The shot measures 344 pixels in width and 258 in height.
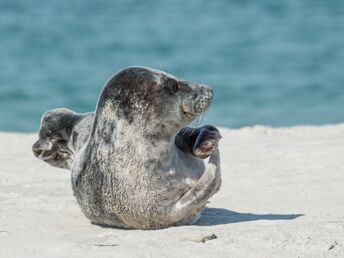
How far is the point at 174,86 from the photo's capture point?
5773 mm

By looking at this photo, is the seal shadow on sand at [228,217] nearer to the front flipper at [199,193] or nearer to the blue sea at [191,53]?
the front flipper at [199,193]


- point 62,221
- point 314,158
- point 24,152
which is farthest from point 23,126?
point 62,221

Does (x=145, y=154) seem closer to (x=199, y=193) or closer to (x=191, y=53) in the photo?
(x=199, y=193)

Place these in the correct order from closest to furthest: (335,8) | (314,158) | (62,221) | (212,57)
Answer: (62,221), (314,158), (212,57), (335,8)

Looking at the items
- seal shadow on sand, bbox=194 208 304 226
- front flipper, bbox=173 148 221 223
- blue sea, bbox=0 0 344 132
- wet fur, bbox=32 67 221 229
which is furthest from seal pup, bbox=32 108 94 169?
blue sea, bbox=0 0 344 132

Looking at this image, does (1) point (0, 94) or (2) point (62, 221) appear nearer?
(2) point (62, 221)

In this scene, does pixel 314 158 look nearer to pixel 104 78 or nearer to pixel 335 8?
pixel 104 78

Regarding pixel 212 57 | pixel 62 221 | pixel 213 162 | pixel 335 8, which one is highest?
pixel 335 8

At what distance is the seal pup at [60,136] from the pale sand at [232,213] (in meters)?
0.31

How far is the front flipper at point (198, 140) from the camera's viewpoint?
5836mm

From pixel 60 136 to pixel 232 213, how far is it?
4.38 feet

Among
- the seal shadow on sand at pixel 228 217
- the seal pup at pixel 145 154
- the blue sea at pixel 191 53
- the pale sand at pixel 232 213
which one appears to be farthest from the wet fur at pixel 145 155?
the blue sea at pixel 191 53

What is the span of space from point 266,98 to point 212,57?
4.70m

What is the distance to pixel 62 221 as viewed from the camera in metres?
6.26
